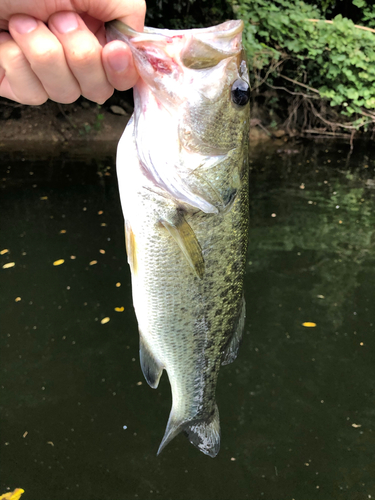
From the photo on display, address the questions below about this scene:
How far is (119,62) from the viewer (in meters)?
1.09

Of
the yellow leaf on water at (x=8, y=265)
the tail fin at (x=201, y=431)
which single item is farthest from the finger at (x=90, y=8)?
the yellow leaf on water at (x=8, y=265)

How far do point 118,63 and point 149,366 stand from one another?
1076mm

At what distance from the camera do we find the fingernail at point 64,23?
1062 mm

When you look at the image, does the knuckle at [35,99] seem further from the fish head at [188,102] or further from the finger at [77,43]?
the fish head at [188,102]

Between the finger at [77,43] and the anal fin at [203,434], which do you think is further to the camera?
the anal fin at [203,434]

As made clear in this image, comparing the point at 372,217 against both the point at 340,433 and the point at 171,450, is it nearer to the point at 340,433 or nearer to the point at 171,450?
the point at 340,433

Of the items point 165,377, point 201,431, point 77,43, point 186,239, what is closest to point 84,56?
point 77,43

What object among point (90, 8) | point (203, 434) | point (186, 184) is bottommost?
point (203, 434)

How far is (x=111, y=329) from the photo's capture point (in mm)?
3871

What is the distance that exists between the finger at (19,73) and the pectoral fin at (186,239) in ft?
1.70

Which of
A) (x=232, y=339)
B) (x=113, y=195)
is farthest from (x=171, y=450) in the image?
(x=113, y=195)

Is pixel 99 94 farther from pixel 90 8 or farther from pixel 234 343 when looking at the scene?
pixel 234 343

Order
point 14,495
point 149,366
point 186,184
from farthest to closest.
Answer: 1. point 14,495
2. point 149,366
3. point 186,184

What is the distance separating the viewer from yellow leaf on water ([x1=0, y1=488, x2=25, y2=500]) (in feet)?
8.55
